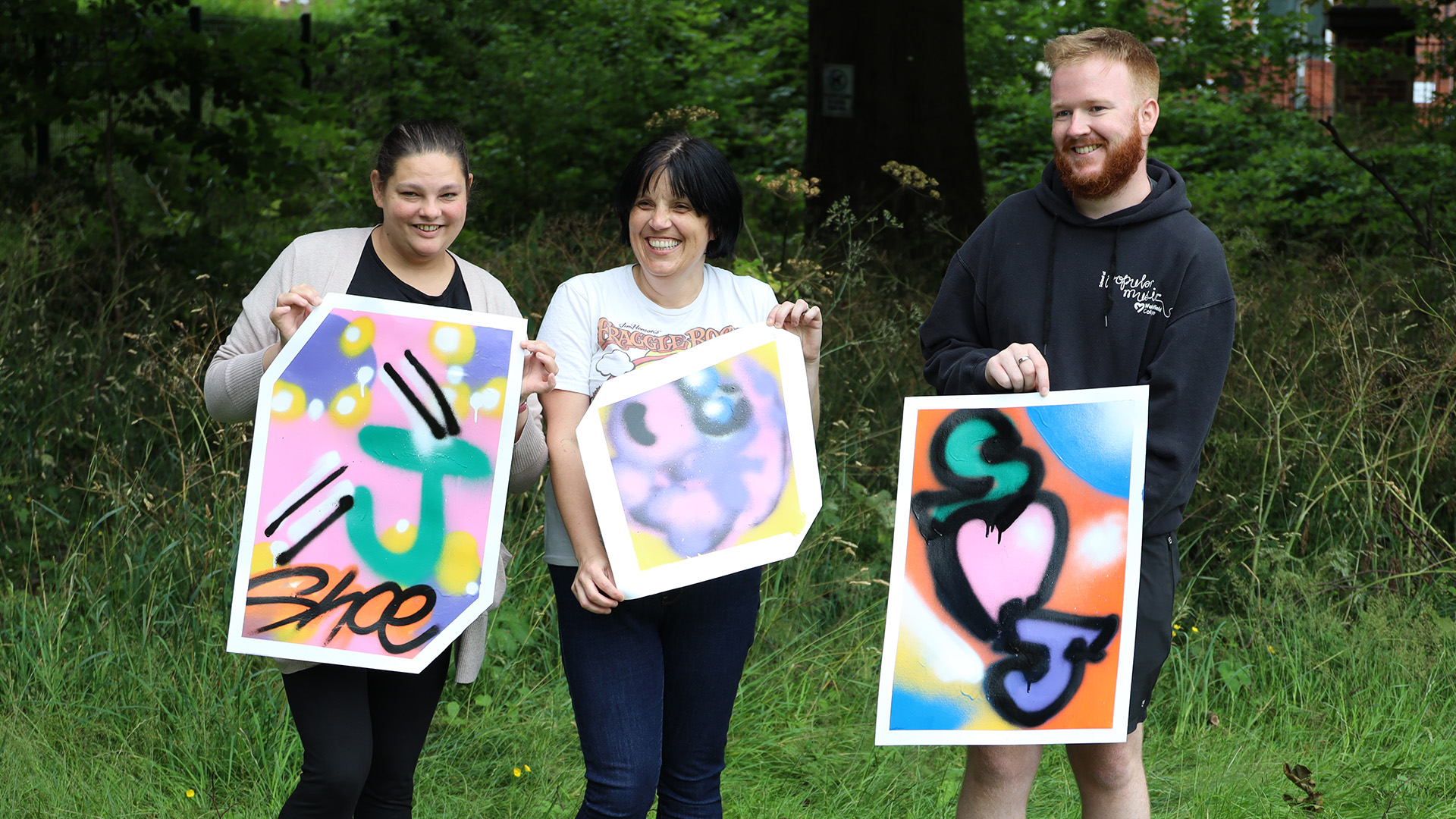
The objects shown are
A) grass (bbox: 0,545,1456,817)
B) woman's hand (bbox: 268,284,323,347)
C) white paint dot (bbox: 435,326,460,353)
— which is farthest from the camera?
grass (bbox: 0,545,1456,817)

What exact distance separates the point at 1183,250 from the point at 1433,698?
2284mm

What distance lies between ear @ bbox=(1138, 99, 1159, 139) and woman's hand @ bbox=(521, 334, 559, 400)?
1.18 metres

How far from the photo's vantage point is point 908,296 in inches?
253

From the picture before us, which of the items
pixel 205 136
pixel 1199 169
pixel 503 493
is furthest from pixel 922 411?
pixel 1199 169

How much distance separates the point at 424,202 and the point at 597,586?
792 millimetres

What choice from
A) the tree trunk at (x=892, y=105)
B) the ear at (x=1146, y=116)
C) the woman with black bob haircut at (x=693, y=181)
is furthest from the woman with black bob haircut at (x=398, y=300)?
the tree trunk at (x=892, y=105)

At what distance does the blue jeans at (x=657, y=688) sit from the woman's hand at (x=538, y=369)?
36 cm

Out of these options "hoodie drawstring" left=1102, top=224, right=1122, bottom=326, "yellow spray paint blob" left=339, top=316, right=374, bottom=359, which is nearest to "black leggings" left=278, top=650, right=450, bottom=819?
"yellow spray paint blob" left=339, top=316, right=374, bottom=359

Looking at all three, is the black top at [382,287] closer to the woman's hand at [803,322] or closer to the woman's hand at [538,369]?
the woman's hand at [538,369]

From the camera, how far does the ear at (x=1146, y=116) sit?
2.39m

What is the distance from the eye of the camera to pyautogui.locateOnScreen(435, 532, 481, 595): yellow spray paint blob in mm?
2410

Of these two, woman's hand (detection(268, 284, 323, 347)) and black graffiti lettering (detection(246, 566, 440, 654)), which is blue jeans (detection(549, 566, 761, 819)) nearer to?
black graffiti lettering (detection(246, 566, 440, 654))

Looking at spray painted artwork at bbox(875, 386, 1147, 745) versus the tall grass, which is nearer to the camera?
spray painted artwork at bbox(875, 386, 1147, 745)

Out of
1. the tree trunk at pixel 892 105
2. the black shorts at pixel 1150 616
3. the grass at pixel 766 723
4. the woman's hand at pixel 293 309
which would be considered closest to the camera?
the woman's hand at pixel 293 309
